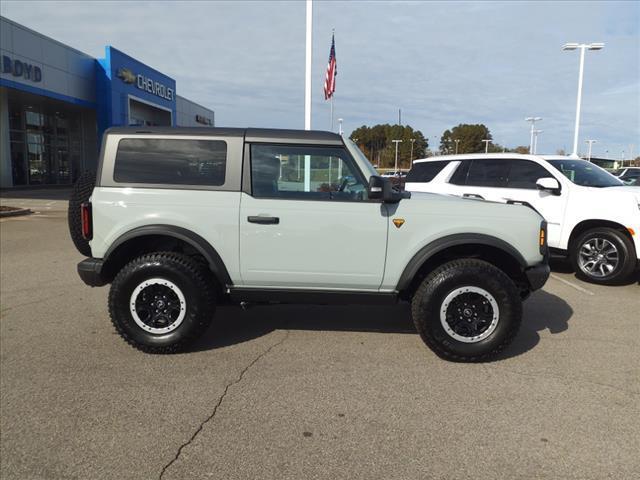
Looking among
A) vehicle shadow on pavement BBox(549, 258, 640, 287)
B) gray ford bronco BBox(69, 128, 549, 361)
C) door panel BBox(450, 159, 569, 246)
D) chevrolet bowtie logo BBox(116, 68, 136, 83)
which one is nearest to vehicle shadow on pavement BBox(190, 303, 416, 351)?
gray ford bronco BBox(69, 128, 549, 361)

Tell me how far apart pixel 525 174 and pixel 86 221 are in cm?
662

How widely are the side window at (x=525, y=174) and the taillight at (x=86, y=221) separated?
6.44 metres

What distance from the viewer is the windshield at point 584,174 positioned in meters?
Result: 7.19

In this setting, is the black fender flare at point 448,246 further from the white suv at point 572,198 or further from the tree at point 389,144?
the tree at point 389,144

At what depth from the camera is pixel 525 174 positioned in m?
7.72

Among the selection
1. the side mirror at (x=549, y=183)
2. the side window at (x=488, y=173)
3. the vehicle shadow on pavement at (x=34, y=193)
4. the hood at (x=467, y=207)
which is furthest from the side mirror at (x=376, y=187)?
the vehicle shadow on pavement at (x=34, y=193)

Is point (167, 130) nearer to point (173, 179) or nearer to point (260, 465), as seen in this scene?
point (173, 179)

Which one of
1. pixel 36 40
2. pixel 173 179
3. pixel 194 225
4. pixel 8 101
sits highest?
pixel 36 40

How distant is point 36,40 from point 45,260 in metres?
20.4

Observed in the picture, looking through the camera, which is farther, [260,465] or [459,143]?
[459,143]

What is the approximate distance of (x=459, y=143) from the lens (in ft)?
302

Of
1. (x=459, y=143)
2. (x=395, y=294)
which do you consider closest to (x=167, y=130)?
(x=395, y=294)

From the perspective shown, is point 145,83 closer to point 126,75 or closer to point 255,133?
point 126,75

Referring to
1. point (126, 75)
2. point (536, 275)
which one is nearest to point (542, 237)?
point (536, 275)
